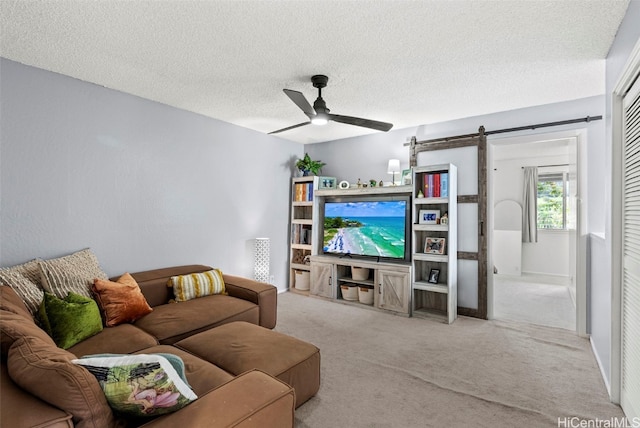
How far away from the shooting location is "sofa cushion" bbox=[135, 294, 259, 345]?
2482 millimetres

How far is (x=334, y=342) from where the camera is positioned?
10.2ft

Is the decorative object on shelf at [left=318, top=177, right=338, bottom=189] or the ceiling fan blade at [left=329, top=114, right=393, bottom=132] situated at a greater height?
the ceiling fan blade at [left=329, top=114, right=393, bottom=132]

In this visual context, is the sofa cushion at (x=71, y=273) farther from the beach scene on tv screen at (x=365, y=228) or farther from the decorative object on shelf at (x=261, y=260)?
the beach scene on tv screen at (x=365, y=228)

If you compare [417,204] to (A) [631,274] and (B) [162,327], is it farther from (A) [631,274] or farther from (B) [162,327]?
(B) [162,327]

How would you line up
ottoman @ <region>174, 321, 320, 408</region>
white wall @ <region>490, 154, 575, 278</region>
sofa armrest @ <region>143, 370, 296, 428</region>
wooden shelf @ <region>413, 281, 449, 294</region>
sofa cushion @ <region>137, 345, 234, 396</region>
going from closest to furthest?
sofa armrest @ <region>143, 370, 296, 428</region>, sofa cushion @ <region>137, 345, 234, 396</region>, ottoman @ <region>174, 321, 320, 408</region>, wooden shelf @ <region>413, 281, 449, 294</region>, white wall @ <region>490, 154, 575, 278</region>

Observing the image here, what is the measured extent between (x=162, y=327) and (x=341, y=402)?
146 centimetres

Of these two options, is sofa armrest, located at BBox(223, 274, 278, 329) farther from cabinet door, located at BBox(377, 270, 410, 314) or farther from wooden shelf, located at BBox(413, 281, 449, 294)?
wooden shelf, located at BBox(413, 281, 449, 294)

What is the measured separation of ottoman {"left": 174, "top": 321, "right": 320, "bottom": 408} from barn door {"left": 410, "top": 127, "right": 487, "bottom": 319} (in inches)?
100

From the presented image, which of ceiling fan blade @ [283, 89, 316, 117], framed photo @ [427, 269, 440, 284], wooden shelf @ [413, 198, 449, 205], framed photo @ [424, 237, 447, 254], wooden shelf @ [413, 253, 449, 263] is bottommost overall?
framed photo @ [427, 269, 440, 284]

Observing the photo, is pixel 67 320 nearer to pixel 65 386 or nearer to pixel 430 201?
pixel 65 386

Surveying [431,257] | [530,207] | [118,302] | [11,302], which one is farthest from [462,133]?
[11,302]

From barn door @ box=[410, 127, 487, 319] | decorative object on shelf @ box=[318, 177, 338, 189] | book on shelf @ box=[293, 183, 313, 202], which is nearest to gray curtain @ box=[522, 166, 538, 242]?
barn door @ box=[410, 127, 487, 319]

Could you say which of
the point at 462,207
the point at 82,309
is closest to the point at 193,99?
the point at 82,309

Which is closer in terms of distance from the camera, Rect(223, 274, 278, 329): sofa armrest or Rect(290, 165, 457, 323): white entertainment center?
Rect(223, 274, 278, 329): sofa armrest
